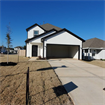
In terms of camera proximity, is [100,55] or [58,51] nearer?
[100,55]

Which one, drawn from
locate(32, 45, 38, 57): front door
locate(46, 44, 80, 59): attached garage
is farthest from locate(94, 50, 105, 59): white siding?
locate(32, 45, 38, 57): front door

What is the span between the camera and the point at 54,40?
13.3 metres

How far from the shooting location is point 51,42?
1329cm

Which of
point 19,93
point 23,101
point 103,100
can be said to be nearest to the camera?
point 23,101

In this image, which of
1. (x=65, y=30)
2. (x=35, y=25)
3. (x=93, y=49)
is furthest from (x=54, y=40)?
(x=93, y=49)

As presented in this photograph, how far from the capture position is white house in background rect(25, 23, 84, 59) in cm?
1329

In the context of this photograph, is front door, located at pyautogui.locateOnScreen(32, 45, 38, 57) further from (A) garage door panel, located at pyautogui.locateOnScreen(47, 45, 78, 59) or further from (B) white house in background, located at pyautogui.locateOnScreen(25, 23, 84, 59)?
(A) garage door panel, located at pyautogui.locateOnScreen(47, 45, 78, 59)

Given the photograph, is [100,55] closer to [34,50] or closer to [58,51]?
[58,51]

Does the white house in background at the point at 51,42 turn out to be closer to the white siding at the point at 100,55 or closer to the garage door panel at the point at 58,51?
the garage door panel at the point at 58,51

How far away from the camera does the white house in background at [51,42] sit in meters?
13.3

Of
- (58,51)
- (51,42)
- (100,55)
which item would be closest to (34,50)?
(51,42)

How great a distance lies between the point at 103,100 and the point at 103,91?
75 cm

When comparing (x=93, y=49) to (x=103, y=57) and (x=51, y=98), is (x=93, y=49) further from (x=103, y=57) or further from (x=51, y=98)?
(x=51, y=98)

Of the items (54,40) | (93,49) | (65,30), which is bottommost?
(93,49)
